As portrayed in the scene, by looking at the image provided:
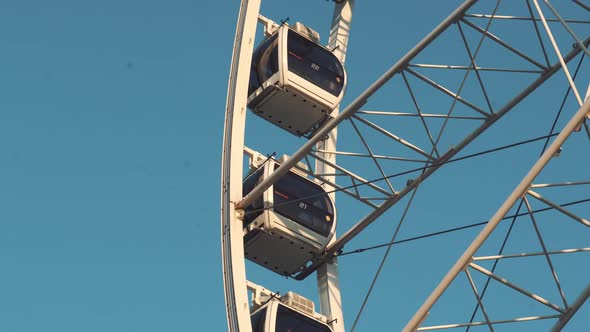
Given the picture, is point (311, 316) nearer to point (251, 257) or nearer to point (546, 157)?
point (251, 257)

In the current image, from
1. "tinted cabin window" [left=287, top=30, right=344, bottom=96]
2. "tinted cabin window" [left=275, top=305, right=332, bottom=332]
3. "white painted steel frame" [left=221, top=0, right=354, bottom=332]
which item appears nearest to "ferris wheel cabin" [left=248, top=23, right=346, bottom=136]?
"tinted cabin window" [left=287, top=30, right=344, bottom=96]

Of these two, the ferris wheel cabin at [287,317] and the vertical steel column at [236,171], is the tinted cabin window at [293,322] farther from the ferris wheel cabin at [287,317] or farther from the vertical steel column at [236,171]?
the vertical steel column at [236,171]

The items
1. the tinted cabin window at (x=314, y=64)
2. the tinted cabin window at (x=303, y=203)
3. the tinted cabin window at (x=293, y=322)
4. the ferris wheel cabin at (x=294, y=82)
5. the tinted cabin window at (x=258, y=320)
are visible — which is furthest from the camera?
the tinted cabin window at (x=314, y=64)

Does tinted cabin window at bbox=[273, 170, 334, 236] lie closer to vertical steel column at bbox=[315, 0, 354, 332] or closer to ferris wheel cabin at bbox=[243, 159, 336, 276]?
ferris wheel cabin at bbox=[243, 159, 336, 276]

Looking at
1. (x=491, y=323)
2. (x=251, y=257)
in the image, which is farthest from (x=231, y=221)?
(x=491, y=323)

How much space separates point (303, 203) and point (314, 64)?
9.11 ft

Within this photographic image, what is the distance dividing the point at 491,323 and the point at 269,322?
6.12m

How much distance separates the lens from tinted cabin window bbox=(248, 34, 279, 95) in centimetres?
2317

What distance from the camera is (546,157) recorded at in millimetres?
14234

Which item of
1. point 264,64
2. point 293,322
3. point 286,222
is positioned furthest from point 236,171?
point 264,64

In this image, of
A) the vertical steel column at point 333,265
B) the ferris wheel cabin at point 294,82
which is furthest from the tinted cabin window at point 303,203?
the ferris wheel cabin at point 294,82

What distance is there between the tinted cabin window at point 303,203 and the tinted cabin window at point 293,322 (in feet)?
5.74

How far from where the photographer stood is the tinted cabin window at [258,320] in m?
20.4

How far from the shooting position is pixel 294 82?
2302 centimetres
